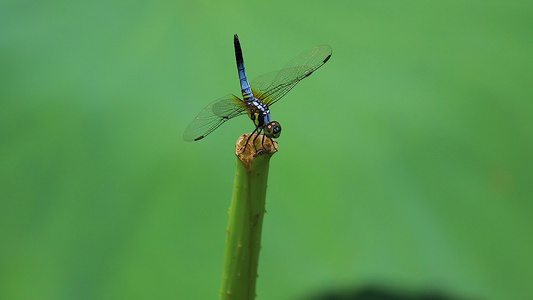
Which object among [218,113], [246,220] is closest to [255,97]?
[218,113]

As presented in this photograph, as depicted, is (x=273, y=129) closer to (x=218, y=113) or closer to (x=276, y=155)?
(x=218, y=113)

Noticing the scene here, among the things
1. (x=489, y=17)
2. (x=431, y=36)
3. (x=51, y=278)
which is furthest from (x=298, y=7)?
(x=51, y=278)

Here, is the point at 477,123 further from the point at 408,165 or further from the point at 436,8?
the point at 436,8

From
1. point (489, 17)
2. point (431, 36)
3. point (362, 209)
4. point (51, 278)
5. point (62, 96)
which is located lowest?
point (51, 278)

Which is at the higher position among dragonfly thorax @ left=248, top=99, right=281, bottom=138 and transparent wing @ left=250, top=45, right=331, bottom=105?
transparent wing @ left=250, top=45, right=331, bottom=105

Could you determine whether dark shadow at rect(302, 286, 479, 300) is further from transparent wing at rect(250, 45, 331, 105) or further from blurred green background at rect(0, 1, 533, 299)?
transparent wing at rect(250, 45, 331, 105)

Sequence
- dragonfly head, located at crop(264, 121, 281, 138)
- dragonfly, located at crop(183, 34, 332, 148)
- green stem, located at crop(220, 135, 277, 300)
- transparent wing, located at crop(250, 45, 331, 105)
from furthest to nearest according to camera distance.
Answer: transparent wing, located at crop(250, 45, 331, 105)
dragonfly, located at crop(183, 34, 332, 148)
dragonfly head, located at crop(264, 121, 281, 138)
green stem, located at crop(220, 135, 277, 300)

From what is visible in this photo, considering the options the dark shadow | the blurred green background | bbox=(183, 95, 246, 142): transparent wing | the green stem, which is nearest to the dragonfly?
bbox=(183, 95, 246, 142): transparent wing

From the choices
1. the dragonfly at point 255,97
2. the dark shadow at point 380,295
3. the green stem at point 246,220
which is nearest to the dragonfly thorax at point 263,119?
the dragonfly at point 255,97
